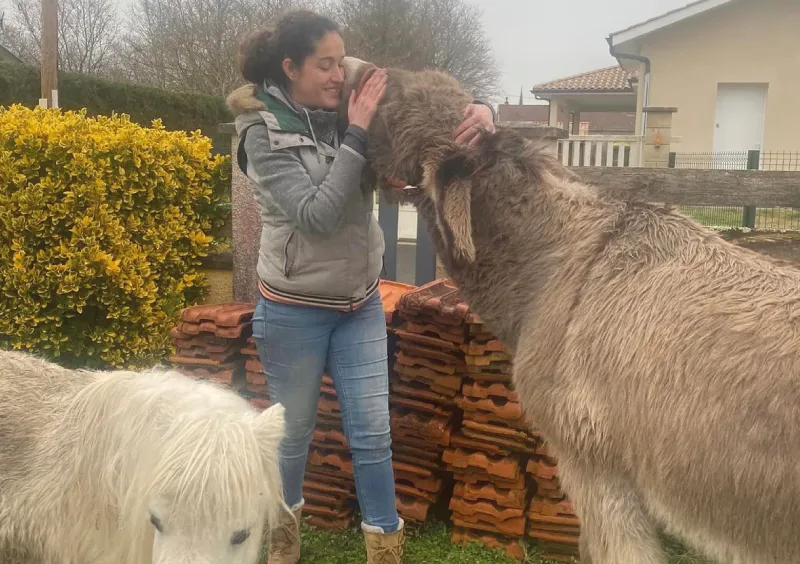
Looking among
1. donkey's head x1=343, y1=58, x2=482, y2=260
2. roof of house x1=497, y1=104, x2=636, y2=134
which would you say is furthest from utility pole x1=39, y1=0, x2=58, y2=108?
roof of house x1=497, y1=104, x2=636, y2=134

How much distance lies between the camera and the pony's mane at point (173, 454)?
5.92 ft

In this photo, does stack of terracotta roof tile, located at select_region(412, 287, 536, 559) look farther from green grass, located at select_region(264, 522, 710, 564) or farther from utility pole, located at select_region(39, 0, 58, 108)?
utility pole, located at select_region(39, 0, 58, 108)

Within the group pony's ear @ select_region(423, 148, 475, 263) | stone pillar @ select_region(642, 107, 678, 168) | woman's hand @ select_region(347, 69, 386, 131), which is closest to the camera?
pony's ear @ select_region(423, 148, 475, 263)

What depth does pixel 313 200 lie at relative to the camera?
→ 2.63 metres

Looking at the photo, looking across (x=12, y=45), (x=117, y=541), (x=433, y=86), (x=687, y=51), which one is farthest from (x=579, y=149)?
(x=12, y=45)

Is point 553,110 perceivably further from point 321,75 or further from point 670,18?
point 321,75

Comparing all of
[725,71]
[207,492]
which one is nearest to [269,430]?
[207,492]

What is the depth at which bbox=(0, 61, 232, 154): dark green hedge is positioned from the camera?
12617 mm

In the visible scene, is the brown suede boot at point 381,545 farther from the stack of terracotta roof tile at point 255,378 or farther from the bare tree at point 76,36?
the bare tree at point 76,36

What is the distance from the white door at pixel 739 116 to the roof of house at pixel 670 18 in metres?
2.22

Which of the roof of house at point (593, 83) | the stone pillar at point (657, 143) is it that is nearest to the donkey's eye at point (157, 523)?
the stone pillar at point (657, 143)

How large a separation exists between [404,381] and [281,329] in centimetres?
129

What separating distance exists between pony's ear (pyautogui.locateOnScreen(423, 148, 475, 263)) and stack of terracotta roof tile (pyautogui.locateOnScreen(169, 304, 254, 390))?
2.24m

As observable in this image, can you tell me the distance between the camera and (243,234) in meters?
5.27
